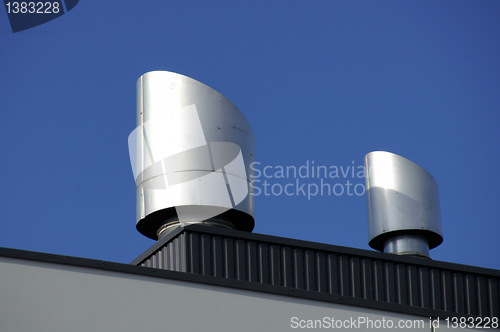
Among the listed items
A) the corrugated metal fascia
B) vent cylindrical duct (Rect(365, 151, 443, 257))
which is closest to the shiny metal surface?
vent cylindrical duct (Rect(365, 151, 443, 257))

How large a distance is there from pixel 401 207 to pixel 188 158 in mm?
4847

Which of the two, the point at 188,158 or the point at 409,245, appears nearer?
the point at 188,158

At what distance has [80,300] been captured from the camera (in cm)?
1167

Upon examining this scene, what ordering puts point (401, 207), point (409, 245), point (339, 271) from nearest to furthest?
point (339, 271) → point (409, 245) → point (401, 207)

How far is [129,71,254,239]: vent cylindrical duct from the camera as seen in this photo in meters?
15.4

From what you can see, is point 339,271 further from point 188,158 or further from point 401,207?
point 401,207

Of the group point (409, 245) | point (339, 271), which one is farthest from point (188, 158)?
point (409, 245)

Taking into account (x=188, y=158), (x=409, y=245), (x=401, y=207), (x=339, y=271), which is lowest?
(x=339, y=271)

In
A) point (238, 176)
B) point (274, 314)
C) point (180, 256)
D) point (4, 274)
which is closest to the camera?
point (4, 274)

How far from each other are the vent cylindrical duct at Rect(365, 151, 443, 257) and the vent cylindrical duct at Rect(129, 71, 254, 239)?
134 inches

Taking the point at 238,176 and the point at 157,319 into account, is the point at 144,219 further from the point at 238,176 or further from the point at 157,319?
the point at 157,319

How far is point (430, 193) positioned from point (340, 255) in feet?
12.6

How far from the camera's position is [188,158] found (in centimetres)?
1551

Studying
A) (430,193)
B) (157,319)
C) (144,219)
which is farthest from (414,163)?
(157,319)
